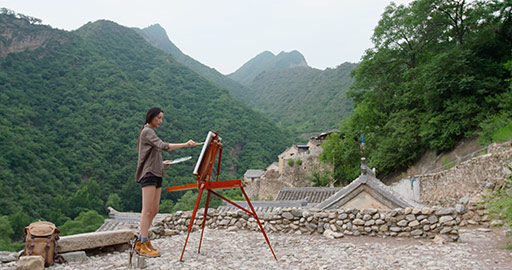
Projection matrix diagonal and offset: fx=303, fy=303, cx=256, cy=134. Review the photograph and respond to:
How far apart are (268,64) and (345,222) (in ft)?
565

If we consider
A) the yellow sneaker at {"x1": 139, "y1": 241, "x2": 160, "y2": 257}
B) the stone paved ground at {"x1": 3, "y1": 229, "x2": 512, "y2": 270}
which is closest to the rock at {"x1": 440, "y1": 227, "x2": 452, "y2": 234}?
the stone paved ground at {"x1": 3, "y1": 229, "x2": 512, "y2": 270}

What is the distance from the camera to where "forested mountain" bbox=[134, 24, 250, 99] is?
11406 centimetres

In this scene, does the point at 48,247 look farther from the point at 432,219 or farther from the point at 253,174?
the point at 253,174

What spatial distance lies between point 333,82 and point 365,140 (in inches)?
2407

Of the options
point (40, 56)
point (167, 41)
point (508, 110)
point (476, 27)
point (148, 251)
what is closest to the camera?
point (148, 251)

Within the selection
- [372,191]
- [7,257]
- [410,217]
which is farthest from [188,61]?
[410,217]

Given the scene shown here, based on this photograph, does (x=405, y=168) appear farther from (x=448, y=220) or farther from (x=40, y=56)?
(x=40, y=56)

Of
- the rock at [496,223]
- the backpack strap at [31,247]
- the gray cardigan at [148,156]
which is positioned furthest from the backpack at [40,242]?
the rock at [496,223]

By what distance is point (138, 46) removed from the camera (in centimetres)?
8438

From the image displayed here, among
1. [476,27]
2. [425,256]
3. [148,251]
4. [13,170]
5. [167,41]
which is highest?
[167,41]

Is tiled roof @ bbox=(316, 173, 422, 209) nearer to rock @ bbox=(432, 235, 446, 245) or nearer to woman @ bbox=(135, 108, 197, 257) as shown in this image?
rock @ bbox=(432, 235, 446, 245)

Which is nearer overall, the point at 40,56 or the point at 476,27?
the point at 476,27

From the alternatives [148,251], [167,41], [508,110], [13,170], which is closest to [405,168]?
[508,110]

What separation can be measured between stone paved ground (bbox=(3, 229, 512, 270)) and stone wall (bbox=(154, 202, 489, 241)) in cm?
25
